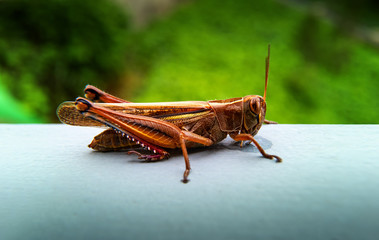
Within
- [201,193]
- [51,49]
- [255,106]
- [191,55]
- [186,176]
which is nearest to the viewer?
[201,193]

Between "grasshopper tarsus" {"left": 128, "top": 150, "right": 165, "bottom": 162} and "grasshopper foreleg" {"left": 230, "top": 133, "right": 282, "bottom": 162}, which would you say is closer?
"grasshopper foreleg" {"left": 230, "top": 133, "right": 282, "bottom": 162}

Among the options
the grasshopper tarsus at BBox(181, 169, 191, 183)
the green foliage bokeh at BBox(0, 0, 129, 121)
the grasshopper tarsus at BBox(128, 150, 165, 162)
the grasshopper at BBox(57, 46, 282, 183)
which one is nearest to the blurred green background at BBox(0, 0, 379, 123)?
the green foliage bokeh at BBox(0, 0, 129, 121)

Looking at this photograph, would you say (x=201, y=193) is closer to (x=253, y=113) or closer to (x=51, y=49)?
(x=253, y=113)

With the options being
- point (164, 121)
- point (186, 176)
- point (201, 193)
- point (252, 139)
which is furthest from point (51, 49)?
point (201, 193)

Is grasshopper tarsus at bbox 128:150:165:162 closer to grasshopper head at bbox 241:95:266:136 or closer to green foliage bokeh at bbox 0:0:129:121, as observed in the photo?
grasshopper head at bbox 241:95:266:136

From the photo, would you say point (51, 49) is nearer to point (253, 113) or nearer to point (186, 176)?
point (253, 113)

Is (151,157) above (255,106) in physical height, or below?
below

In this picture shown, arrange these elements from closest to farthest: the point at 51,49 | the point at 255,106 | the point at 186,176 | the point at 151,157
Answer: the point at 186,176
the point at 151,157
the point at 255,106
the point at 51,49

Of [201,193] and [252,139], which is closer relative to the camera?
[201,193]
